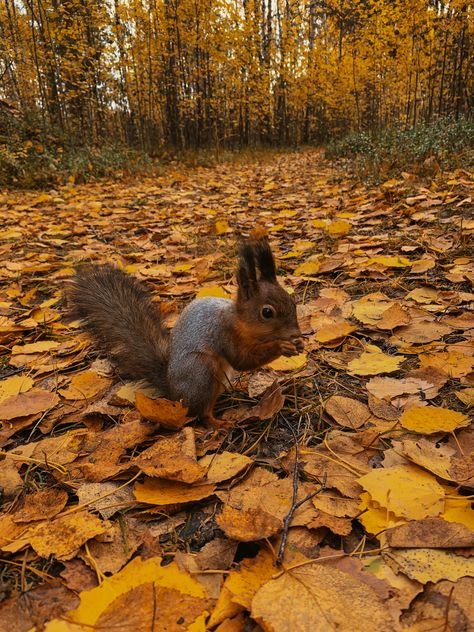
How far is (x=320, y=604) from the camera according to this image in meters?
0.79

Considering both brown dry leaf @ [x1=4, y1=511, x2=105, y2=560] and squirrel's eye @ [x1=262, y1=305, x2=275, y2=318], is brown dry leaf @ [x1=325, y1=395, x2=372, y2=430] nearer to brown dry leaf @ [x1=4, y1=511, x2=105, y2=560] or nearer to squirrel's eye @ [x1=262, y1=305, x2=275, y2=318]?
squirrel's eye @ [x1=262, y1=305, x2=275, y2=318]

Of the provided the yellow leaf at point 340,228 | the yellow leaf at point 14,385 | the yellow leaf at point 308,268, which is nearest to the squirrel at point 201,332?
the yellow leaf at point 14,385

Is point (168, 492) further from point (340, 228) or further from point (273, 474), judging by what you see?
point (340, 228)

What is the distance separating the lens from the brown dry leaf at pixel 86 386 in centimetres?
178

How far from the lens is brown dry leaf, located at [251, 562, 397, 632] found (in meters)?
0.75

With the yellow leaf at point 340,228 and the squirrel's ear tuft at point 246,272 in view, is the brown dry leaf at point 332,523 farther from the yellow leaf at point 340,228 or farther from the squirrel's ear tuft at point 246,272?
the yellow leaf at point 340,228

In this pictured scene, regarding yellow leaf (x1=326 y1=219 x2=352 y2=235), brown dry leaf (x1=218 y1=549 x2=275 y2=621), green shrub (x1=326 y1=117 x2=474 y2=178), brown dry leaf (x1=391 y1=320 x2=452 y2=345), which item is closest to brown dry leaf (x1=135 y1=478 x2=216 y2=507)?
brown dry leaf (x1=218 y1=549 x2=275 y2=621)

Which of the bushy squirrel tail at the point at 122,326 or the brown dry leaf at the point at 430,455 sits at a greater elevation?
the bushy squirrel tail at the point at 122,326

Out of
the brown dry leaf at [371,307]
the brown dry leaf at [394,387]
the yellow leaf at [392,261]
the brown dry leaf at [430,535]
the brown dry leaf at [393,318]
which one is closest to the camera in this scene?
the brown dry leaf at [430,535]

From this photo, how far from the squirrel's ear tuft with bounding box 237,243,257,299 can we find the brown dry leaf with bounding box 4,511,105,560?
0.90 m

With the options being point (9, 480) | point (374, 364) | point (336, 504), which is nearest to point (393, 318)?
point (374, 364)

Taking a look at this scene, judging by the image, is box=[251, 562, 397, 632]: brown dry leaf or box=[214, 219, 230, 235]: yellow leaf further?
box=[214, 219, 230, 235]: yellow leaf

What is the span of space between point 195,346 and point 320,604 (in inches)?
38.9

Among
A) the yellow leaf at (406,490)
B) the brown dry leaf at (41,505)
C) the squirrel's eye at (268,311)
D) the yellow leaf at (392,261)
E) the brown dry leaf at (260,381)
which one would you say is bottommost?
the brown dry leaf at (260,381)
